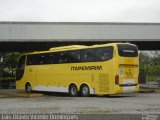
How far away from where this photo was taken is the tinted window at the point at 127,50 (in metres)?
23.2

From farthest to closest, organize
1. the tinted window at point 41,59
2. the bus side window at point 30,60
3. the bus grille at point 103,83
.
A: the bus side window at point 30,60
the tinted window at point 41,59
the bus grille at point 103,83

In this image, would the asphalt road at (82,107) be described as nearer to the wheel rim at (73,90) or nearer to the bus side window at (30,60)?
the wheel rim at (73,90)

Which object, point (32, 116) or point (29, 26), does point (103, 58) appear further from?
point (32, 116)

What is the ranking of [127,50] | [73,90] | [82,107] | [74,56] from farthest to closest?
[73,90], [74,56], [127,50], [82,107]

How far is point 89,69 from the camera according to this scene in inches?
957

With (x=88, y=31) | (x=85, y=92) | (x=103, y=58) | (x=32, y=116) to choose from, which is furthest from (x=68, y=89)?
(x=32, y=116)

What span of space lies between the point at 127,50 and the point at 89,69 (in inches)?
97.0

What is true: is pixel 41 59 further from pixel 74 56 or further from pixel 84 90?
pixel 84 90

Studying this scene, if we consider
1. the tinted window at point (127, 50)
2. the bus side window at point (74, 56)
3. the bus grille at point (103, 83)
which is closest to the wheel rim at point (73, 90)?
the bus side window at point (74, 56)

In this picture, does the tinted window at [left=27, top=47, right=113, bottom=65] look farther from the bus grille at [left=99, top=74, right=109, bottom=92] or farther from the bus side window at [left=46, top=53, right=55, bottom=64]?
the bus grille at [left=99, top=74, right=109, bottom=92]

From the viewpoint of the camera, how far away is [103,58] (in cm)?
2338

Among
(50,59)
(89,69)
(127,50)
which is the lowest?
(89,69)

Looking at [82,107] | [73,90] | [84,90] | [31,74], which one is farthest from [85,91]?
[82,107]

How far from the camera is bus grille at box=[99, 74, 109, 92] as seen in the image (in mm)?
23302
